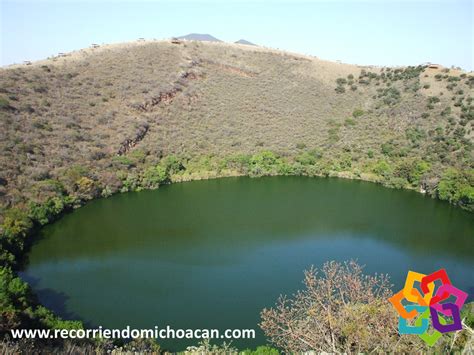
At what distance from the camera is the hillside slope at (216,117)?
139ft

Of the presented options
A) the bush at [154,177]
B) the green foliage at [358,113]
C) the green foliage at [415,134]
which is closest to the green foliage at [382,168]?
the green foliage at [415,134]

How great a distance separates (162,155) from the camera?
5062 cm

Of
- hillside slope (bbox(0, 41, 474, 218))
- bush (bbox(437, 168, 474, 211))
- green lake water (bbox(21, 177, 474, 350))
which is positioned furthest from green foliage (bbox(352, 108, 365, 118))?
bush (bbox(437, 168, 474, 211))

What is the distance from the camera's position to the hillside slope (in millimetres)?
42219

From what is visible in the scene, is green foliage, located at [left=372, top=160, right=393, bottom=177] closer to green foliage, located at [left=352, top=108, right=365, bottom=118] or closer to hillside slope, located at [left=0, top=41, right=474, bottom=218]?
hillside slope, located at [left=0, top=41, right=474, bottom=218]

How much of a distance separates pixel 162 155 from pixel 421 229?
3177cm

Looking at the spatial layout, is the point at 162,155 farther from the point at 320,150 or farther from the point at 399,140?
the point at 399,140

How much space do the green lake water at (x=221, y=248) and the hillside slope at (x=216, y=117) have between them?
16.0 ft

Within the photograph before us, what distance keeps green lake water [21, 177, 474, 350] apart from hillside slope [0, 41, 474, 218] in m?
4.88

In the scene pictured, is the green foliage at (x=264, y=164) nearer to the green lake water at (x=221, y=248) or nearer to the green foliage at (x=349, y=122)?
the green lake water at (x=221, y=248)

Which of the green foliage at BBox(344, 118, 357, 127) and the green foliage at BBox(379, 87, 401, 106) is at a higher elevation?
the green foliage at BBox(379, 87, 401, 106)

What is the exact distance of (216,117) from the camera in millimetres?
59906

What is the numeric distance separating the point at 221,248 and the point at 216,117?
3268 cm

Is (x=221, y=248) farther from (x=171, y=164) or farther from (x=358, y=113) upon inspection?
(x=358, y=113)
